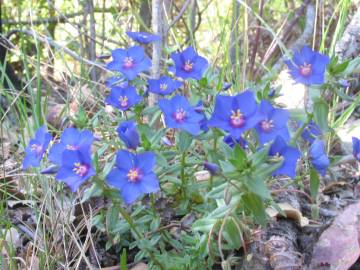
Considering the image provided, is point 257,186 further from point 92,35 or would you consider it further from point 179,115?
point 92,35

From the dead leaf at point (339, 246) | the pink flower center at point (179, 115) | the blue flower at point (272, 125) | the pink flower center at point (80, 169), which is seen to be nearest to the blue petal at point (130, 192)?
the pink flower center at point (80, 169)

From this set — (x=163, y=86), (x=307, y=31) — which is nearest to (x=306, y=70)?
(x=163, y=86)

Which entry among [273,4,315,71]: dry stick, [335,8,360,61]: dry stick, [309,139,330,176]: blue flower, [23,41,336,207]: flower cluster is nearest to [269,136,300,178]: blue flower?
[23,41,336,207]: flower cluster

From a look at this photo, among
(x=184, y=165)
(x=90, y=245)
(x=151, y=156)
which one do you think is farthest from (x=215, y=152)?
(x=90, y=245)

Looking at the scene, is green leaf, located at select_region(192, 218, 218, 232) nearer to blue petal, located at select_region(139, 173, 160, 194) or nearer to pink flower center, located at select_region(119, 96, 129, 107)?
blue petal, located at select_region(139, 173, 160, 194)

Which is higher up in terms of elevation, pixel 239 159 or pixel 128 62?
pixel 128 62

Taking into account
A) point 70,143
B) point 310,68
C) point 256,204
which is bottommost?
point 256,204

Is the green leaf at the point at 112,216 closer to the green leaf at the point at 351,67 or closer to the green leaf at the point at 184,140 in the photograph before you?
the green leaf at the point at 184,140

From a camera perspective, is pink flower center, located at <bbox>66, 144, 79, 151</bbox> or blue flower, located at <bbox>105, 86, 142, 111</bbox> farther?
blue flower, located at <bbox>105, 86, 142, 111</bbox>

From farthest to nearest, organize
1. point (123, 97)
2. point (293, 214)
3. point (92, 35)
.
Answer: point (92, 35) → point (293, 214) → point (123, 97)
